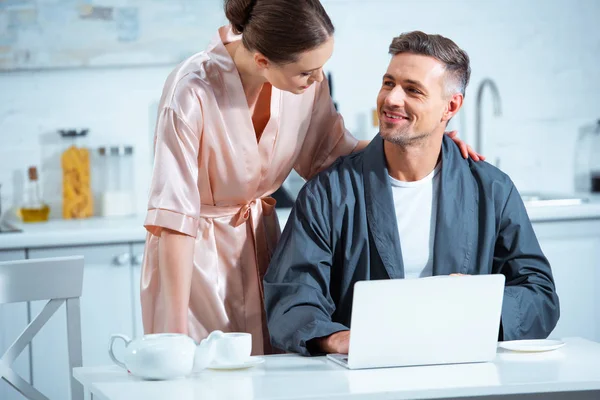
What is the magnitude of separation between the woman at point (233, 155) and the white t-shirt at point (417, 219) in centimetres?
16

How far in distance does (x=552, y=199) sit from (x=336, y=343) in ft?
6.76

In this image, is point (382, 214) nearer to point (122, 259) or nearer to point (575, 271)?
point (122, 259)

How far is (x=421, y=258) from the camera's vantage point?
6.64ft

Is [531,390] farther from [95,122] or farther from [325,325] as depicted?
[95,122]

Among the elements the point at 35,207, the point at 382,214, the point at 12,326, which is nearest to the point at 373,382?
the point at 382,214

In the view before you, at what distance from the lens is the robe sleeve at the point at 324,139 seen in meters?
2.21

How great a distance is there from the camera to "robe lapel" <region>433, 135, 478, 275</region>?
6.57 ft

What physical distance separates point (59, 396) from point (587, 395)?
198 cm

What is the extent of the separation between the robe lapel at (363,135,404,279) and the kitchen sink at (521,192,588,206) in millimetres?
1325

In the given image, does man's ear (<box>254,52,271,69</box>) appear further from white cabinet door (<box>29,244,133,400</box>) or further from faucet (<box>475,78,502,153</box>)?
faucet (<box>475,78,502,153</box>)

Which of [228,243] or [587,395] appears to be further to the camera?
[228,243]

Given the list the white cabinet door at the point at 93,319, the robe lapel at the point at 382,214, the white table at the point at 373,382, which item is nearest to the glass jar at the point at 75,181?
the white cabinet door at the point at 93,319

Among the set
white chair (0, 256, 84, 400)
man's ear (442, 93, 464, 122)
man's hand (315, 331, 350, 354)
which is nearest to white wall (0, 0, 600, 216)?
man's ear (442, 93, 464, 122)

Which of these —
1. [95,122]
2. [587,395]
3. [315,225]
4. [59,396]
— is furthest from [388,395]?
[95,122]
